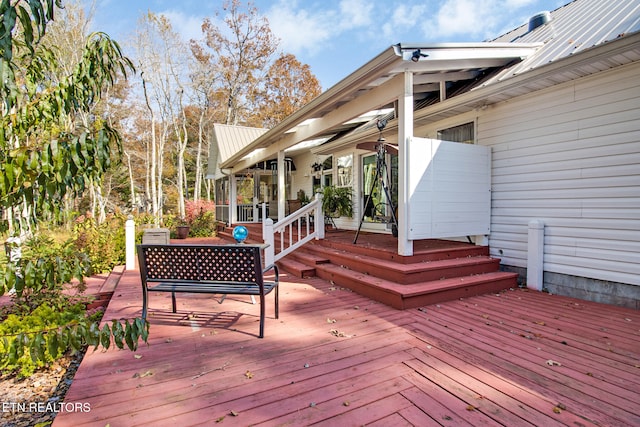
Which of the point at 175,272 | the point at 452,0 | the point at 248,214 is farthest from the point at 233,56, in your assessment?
the point at 175,272

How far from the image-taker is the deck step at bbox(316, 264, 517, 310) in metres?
3.94

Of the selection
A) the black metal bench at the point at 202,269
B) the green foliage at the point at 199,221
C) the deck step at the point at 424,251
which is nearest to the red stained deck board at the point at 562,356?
the deck step at the point at 424,251

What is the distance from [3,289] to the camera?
1.50 metres

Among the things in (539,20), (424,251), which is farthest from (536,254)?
(539,20)

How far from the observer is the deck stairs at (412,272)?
4105 millimetres

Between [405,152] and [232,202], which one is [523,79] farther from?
[232,202]

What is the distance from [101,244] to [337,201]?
17.0 ft

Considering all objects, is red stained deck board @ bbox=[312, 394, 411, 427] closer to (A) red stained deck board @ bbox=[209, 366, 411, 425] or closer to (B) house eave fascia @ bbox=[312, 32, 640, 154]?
(A) red stained deck board @ bbox=[209, 366, 411, 425]

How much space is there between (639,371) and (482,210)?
10.2 ft

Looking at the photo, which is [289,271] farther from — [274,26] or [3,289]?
[274,26]

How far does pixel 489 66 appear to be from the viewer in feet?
17.8

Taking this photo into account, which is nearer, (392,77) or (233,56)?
(392,77)

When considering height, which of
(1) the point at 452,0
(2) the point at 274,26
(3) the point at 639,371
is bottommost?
(3) the point at 639,371

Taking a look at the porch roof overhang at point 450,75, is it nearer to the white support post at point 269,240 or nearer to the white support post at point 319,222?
the white support post at point 319,222
